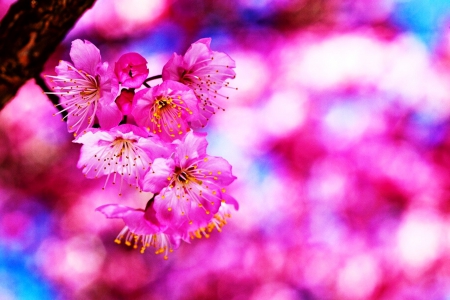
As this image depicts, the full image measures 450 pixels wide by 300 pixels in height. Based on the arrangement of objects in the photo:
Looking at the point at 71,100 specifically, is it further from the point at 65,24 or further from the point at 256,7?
the point at 256,7

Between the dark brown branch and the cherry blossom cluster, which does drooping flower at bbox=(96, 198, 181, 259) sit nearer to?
the cherry blossom cluster

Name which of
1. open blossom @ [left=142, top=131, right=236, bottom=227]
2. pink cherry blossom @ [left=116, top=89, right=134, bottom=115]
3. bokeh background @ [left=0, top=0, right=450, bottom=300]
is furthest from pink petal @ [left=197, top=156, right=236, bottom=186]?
bokeh background @ [left=0, top=0, right=450, bottom=300]

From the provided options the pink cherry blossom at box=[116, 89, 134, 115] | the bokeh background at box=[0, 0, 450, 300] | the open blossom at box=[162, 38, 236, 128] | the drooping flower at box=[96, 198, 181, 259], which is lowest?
the drooping flower at box=[96, 198, 181, 259]

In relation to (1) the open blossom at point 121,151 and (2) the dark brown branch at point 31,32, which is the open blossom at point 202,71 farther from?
(2) the dark brown branch at point 31,32

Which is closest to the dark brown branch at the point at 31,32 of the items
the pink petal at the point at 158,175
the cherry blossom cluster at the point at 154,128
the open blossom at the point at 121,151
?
the cherry blossom cluster at the point at 154,128

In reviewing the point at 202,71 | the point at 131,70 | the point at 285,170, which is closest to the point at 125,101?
the point at 131,70

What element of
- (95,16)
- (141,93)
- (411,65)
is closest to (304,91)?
(411,65)
